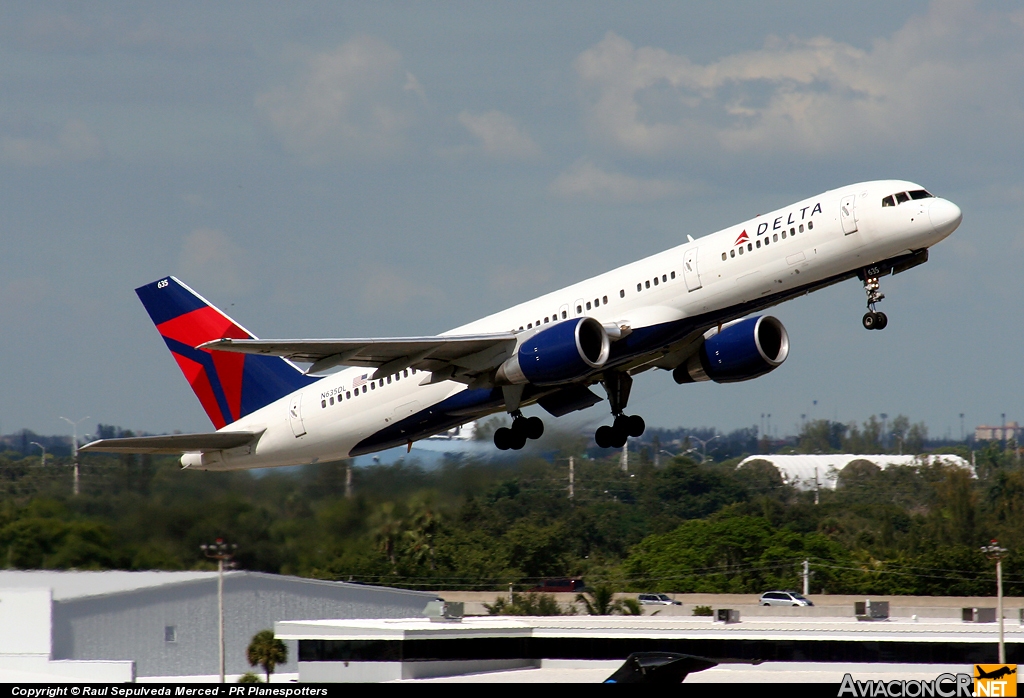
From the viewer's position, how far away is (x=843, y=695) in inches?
945

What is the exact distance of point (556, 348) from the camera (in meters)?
31.9

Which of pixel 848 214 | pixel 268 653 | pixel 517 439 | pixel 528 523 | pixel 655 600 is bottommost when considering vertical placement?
pixel 655 600

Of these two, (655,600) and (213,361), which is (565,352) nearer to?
(213,361)

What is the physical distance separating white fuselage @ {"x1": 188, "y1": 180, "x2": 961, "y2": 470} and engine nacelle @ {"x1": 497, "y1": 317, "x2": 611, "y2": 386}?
97 centimetres

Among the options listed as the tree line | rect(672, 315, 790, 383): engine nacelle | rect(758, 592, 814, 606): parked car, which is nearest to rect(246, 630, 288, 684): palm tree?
the tree line

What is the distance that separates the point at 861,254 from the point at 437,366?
1086 centimetres

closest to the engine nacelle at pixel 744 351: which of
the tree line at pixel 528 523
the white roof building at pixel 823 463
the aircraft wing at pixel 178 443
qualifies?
the tree line at pixel 528 523

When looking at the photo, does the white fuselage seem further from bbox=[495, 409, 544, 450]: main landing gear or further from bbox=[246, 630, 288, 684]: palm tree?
bbox=[246, 630, 288, 684]: palm tree

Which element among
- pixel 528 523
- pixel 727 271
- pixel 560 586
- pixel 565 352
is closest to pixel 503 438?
pixel 565 352

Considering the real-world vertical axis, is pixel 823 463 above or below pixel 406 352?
below

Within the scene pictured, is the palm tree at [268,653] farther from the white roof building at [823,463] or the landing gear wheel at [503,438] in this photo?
the white roof building at [823,463]

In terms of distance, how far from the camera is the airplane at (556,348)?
1230 inches

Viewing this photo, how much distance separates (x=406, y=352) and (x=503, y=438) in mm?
4895

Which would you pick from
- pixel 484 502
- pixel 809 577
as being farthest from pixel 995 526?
pixel 484 502
